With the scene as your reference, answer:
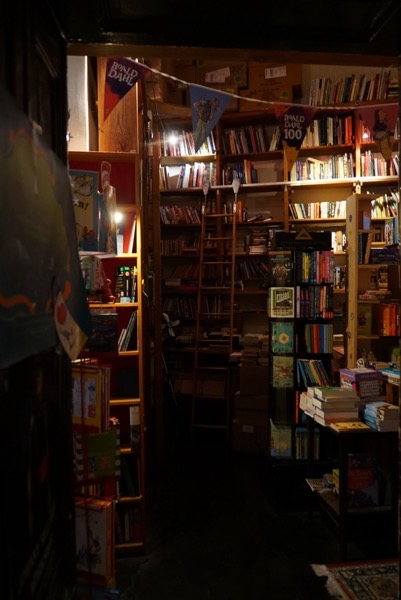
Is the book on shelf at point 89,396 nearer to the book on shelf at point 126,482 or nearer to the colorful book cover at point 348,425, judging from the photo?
the book on shelf at point 126,482

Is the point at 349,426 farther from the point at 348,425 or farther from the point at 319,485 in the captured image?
the point at 319,485

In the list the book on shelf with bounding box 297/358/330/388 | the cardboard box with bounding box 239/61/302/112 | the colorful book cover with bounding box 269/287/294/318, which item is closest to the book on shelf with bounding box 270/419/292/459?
the book on shelf with bounding box 297/358/330/388

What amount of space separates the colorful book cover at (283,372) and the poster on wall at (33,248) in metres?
2.37

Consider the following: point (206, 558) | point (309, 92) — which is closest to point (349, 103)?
point (309, 92)

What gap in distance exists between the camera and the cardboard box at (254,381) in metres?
4.27

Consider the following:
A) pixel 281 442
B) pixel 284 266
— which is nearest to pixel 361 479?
pixel 281 442

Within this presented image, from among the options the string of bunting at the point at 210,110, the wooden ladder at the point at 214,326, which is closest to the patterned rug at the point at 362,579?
the wooden ladder at the point at 214,326

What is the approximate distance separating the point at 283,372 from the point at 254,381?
104 cm

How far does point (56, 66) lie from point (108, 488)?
5.32 feet

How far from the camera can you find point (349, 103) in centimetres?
493

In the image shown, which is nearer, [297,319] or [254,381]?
[297,319]

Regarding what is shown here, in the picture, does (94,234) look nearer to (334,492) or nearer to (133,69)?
(133,69)

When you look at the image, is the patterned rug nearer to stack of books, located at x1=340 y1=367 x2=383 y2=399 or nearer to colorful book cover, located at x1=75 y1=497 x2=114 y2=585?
stack of books, located at x1=340 y1=367 x2=383 y2=399

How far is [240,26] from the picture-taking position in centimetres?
116
